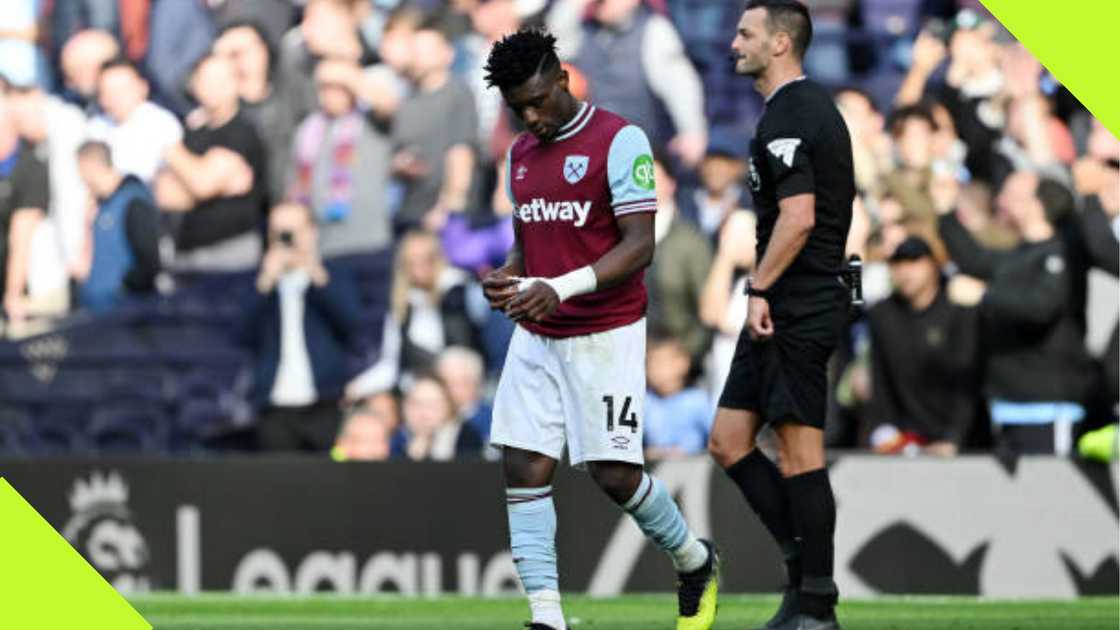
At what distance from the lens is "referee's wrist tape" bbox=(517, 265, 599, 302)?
8406 millimetres

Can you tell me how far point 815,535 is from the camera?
358 inches

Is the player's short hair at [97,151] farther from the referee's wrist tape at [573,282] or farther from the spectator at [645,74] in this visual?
the referee's wrist tape at [573,282]

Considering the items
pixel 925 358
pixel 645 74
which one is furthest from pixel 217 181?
pixel 925 358

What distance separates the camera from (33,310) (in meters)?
16.7

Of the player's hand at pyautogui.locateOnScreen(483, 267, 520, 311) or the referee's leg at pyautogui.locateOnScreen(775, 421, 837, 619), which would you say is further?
the referee's leg at pyautogui.locateOnScreen(775, 421, 837, 619)

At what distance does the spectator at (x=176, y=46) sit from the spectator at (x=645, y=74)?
278cm

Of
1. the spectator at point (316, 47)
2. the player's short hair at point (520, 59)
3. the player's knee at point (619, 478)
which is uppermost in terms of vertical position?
the spectator at point (316, 47)

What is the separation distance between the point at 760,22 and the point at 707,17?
6.85 metres

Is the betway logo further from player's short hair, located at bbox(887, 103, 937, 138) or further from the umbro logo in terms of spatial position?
player's short hair, located at bbox(887, 103, 937, 138)

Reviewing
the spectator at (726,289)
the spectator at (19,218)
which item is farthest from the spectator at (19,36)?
the spectator at (726,289)

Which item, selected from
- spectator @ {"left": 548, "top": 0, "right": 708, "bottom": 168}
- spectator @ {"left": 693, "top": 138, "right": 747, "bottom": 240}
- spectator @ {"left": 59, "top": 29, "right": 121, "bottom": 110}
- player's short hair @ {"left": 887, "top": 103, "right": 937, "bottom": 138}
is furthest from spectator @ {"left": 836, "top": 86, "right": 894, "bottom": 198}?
spectator @ {"left": 59, "top": 29, "right": 121, "bottom": 110}

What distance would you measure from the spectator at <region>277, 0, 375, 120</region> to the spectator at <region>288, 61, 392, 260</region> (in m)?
0.13

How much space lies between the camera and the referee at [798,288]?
8984 mm

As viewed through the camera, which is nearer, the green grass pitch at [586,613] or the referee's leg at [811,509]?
the referee's leg at [811,509]
